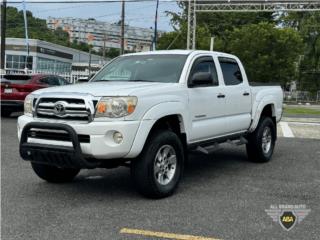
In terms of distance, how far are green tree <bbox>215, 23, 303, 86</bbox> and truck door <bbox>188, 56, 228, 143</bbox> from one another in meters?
42.2

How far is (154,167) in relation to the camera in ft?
22.0

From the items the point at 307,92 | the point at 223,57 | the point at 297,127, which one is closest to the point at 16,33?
the point at 307,92

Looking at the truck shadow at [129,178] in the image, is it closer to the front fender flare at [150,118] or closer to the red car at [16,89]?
the front fender flare at [150,118]

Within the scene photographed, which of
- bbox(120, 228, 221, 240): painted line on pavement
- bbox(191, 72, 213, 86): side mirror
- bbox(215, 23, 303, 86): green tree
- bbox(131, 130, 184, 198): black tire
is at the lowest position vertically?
bbox(120, 228, 221, 240): painted line on pavement

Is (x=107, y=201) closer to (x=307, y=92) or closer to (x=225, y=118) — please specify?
(x=225, y=118)

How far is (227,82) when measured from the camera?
8703 millimetres

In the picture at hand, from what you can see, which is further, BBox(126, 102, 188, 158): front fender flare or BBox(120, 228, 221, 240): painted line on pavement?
BBox(126, 102, 188, 158): front fender flare

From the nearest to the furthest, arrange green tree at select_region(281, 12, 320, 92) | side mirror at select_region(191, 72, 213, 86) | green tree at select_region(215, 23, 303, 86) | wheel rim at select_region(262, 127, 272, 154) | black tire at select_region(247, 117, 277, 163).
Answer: side mirror at select_region(191, 72, 213, 86), black tire at select_region(247, 117, 277, 163), wheel rim at select_region(262, 127, 272, 154), green tree at select_region(215, 23, 303, 86), green tree at select_region(281, 12, 320, 92)

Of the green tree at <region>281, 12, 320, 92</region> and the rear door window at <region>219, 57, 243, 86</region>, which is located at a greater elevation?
the green tree at <region>281, 12, 320, 92</region>

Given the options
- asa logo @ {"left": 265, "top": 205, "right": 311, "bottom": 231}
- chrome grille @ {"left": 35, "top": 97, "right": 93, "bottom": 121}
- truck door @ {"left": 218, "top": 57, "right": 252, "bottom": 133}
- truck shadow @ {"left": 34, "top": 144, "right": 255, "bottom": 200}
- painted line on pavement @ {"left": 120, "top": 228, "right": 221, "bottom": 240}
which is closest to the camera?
painted line on pavement @ {"left": 120, "top": 228, "right": 221, "bottom": 240}

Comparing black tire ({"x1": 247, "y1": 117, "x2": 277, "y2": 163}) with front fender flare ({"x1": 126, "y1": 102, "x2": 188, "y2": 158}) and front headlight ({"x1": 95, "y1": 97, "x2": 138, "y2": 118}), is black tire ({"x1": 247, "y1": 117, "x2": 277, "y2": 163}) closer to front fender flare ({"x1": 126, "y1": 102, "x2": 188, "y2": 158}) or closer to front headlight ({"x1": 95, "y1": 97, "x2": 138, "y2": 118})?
front fender flare ({"x1": 126, "y1": 102, "x2": 188, "y2": 158})

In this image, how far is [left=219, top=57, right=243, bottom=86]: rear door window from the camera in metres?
8.77

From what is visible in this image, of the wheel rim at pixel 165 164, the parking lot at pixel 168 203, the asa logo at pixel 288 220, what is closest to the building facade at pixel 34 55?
the parking lot at pixel 168 203

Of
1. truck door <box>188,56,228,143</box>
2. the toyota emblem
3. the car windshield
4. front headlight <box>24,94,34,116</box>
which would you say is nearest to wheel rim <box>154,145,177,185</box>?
truck door <box>188,56,228,143</box>
